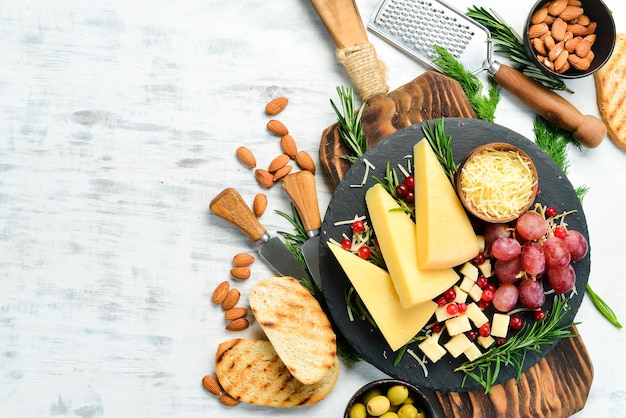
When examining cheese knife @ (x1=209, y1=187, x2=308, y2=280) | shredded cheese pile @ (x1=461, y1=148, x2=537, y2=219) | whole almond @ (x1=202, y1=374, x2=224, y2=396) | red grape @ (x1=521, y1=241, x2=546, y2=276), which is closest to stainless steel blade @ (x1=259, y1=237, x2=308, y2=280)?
cheese knife @ (x1=209, y1=187, x2=308, y2=280)

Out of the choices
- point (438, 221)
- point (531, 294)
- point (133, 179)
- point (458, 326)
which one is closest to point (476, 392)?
point (458, 326)

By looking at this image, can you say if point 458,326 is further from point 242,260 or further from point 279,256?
point 242,260

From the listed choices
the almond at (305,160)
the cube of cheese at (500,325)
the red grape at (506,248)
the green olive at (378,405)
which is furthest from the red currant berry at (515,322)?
the almond at (305,160)

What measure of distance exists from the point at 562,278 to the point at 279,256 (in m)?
0.97

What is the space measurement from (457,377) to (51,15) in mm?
1997

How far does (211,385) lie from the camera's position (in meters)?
2.27

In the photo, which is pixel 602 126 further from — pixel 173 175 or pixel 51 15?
pixel 51 15

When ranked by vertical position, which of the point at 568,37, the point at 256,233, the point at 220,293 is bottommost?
the point at 220,293

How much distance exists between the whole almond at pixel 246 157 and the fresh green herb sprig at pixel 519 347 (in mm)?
1043

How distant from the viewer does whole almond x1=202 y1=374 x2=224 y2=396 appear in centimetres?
228

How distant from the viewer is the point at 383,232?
2.06m

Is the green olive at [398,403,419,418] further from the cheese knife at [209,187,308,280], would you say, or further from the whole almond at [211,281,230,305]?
the whole almond at [211,281,230,305]

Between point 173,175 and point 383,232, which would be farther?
point 173,175

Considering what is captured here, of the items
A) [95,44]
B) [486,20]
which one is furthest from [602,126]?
[95,44]
